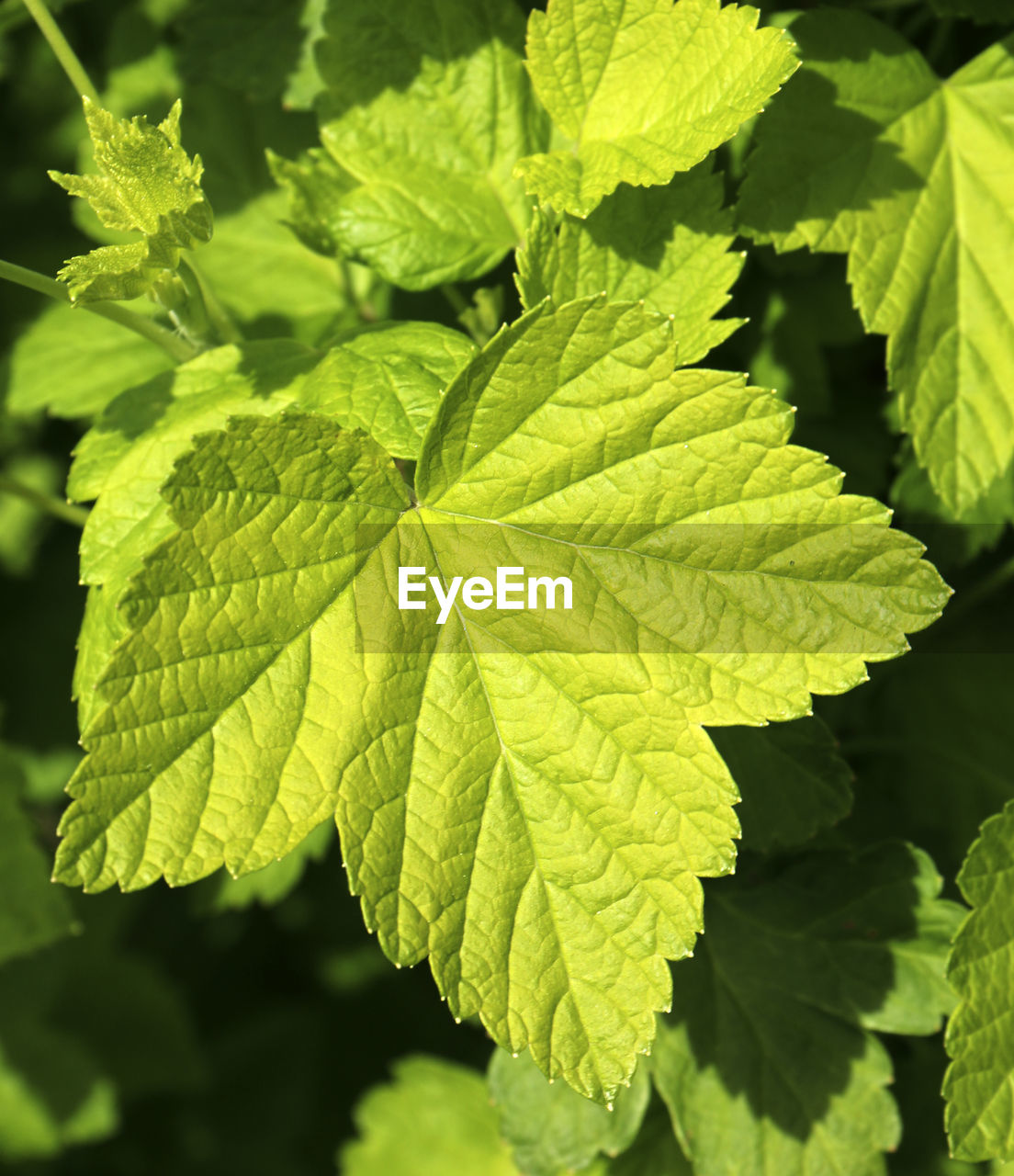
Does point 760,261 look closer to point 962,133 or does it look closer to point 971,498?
point 962,133

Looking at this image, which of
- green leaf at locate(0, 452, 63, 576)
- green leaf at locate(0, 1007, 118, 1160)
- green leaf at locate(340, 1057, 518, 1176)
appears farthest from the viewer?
green leaf at locate(0, 452, 63, 576)

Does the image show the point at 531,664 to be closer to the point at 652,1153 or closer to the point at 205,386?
the point at 205,386

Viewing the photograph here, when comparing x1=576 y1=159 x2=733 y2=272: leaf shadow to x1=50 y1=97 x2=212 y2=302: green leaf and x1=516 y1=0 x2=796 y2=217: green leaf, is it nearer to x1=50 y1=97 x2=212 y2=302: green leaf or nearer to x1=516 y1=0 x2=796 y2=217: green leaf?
x1=516 y1=0 x2=796 y2=217: green leaf

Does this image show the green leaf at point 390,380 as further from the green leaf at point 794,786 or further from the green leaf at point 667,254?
the green leaf at point 794,786

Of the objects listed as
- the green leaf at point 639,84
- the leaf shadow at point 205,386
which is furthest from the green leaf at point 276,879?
the green leaf at point 639,84

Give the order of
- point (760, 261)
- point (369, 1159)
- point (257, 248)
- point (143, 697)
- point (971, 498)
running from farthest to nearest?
point (369, 1159)
point (257, 248)
point (760, 261)
point (971, 498)
point (143, 697)

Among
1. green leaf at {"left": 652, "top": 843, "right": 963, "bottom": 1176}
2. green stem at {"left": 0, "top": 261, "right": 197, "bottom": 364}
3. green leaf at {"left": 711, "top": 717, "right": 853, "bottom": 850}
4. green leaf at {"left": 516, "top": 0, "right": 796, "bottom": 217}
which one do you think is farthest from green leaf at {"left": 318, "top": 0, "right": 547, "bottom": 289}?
green leaf at {"left": 652, "top": 843, "right": 963, "bottom": 1176}

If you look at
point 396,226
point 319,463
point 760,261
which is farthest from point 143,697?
point 760,261

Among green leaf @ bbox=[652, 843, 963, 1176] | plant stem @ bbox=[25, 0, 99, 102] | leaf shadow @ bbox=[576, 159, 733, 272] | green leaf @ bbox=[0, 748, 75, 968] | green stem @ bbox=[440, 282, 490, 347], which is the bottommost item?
green leaf @ bbox=[652, 843, 963, 1176]
